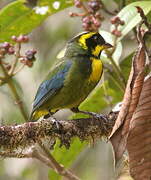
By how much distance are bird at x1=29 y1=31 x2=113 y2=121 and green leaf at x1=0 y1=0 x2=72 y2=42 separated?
0.95 feet

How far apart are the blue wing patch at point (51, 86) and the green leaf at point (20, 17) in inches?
13.6

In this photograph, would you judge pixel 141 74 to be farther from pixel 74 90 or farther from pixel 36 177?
pixel 36 177

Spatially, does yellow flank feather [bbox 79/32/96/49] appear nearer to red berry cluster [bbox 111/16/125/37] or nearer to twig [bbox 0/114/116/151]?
red berry cluster [bbox 111/16/125/37]

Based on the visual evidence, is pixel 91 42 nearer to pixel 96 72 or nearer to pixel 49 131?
pixel 96 72

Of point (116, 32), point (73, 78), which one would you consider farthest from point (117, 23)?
point (73, 78)

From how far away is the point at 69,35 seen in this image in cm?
639

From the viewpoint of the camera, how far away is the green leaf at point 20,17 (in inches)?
138

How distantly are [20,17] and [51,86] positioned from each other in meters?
0.49

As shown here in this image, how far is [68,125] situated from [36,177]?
11.4 ft

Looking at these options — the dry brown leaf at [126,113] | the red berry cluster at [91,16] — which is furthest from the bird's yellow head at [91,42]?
Result: the dry brown leaf at [126,113]

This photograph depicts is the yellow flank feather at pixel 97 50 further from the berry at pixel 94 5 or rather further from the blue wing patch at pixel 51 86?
the berry at pixel 94 5

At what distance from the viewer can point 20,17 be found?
3574 millimetres

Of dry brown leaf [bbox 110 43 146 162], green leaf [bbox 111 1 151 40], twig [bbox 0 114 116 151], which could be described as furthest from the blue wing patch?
dry brown leaf [bbox 110 43 146 162]

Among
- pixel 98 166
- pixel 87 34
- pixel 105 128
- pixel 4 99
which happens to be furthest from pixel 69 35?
pixel 105 128
